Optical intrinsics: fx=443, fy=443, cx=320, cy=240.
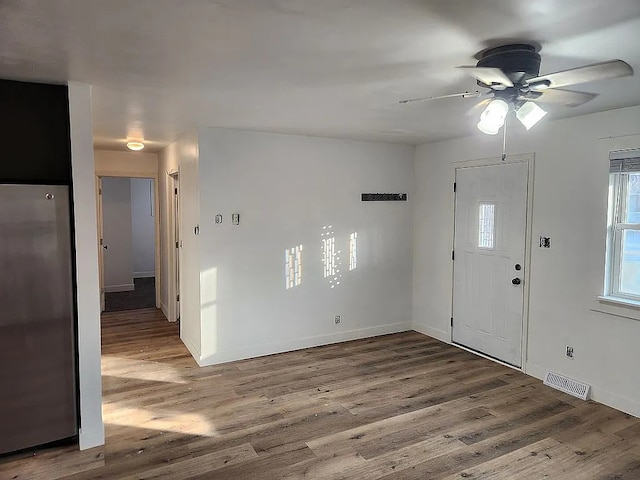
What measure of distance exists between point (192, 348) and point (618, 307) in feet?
13.2

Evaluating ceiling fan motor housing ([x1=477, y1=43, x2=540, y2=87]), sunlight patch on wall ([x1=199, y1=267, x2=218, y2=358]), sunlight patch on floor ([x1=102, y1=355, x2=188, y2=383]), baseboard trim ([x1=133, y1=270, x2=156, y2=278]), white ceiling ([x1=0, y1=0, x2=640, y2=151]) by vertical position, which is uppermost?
white ceiling ([x1=0, y1=0, x2=640, y2=151])

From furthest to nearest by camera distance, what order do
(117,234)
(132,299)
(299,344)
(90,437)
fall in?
(117,234) → (132,299) → (299,344) → (90,437)

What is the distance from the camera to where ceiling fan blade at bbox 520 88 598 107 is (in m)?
2.34

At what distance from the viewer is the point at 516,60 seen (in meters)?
2.11

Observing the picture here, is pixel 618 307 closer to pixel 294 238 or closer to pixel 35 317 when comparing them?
pixel 294 238

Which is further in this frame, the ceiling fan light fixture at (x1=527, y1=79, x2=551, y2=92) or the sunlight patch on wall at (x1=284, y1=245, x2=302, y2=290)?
the sunlight patch on wall at (x1=284, y1=245, x2=302, y2=290)

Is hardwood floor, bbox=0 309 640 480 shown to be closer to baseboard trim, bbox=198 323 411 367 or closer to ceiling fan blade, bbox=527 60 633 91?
baseboard trim, bbox=198 323 411 367

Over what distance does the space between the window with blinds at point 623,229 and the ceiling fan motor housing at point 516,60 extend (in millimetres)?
1882

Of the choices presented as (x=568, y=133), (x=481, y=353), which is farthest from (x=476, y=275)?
(x=568, y=133)

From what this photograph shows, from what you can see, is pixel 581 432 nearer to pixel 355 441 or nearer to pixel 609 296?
pixel 609 296

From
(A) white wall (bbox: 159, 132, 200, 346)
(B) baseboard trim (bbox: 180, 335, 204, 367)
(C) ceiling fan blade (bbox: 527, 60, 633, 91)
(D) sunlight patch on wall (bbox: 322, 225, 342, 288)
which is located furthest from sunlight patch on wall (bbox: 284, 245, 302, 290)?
(C) ceiling fan blade (bbox: 527, 60, 633, 91)

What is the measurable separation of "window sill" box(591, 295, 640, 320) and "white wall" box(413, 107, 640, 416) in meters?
0.04

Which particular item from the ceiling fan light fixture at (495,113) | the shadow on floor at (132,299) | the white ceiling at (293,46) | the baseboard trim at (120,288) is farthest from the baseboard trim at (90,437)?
the baseboard trim at (120,288)

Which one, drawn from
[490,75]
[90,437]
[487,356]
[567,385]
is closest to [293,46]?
[490,75]
